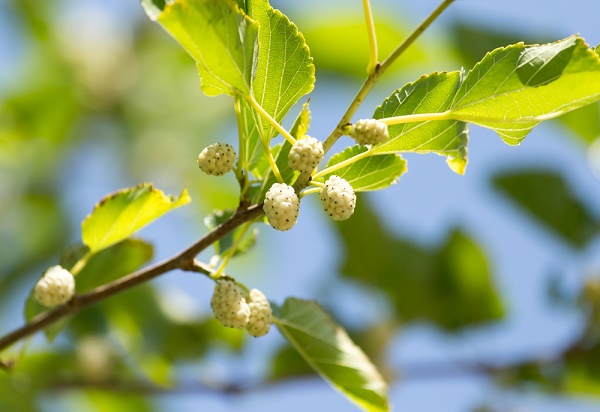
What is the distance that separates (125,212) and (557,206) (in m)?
1.79

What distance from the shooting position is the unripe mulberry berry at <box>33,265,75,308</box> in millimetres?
1169

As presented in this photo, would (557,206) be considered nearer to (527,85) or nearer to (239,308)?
(527,85)

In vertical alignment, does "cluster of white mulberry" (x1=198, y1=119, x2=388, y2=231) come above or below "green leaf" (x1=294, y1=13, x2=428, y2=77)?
below

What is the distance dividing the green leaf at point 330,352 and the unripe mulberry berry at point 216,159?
32cm

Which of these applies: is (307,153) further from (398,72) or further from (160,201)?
(398,72)

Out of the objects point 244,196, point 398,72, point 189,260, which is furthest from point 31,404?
point 398,72

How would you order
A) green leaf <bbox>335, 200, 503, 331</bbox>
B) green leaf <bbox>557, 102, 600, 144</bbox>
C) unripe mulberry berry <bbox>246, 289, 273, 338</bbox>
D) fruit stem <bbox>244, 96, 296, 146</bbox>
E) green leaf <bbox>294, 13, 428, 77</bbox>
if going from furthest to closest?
green leaf <bbox>294, 13, 428, 77</bbox> < green leaf <bbox>557, 102, 600, 144</bbox> < green leaf <bbox>335, 200, 503, 331</bbox> < unripe mulberry berry <bbox>246, 289, 273, 338</bbox> < fruit stem <bbox>244, 96, 296, 146</bbox>

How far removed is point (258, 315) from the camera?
119 cm

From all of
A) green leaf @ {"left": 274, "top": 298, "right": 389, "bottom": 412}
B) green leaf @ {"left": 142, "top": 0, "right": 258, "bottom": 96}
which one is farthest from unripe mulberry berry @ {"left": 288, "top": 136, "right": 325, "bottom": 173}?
green leaf @ {"left": 274, "top": 298, "right": 389, "bottom": 412}

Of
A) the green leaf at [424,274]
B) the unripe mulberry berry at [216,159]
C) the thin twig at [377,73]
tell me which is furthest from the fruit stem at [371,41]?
Result: the green leaf at [424,274]

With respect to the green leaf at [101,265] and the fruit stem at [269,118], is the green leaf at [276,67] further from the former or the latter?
the green leaf at [101,265]

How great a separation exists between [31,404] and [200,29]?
1.88 ft

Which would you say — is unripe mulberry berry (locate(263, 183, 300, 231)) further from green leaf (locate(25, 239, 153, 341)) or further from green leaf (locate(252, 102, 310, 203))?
green leaf (locate(25, 239, 153, 341))

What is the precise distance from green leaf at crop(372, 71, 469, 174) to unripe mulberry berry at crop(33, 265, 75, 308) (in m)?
0.49
